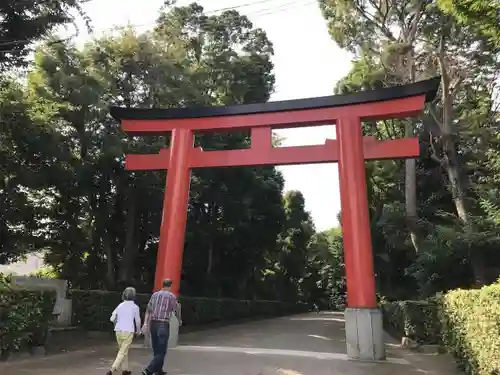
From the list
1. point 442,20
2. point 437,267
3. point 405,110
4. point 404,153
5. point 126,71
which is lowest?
point 437,267

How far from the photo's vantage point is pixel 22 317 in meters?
8.45

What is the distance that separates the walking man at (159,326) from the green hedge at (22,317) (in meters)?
2.98

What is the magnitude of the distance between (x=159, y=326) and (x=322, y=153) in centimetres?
589

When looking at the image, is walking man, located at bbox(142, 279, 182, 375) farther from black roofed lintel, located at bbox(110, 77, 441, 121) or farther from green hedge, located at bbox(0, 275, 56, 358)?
black roofed lintel, located at bbox(110, 77, 441, 121)

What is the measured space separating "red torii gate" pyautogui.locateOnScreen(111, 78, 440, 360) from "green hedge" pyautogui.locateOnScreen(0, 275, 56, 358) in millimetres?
2578

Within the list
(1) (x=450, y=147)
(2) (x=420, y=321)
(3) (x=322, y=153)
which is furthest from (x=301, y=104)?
(1) (x=450, y=147)

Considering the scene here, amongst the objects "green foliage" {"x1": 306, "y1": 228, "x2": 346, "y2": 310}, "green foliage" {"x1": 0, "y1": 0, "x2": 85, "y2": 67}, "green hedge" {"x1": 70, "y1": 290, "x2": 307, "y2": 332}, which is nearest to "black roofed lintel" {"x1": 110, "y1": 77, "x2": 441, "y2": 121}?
"green foliage" {"x1": 0, "y1": 0, "x2": 85, "y2": 67}

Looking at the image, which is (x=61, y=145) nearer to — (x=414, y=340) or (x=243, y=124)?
(x=243, y=124)

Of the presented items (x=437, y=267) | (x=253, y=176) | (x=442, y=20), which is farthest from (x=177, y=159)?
(x=442, y=20)

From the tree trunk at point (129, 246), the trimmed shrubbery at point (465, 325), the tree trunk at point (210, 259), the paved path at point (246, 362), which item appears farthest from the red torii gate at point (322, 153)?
the tree trunk at point (210, 259)

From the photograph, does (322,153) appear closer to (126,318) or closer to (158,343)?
(126,318)

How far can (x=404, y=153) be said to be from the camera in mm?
10453

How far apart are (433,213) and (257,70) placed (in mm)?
9952

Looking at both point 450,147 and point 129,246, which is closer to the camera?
point 450,147
